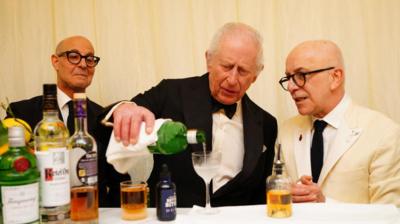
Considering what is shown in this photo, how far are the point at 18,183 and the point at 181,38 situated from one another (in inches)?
57.6

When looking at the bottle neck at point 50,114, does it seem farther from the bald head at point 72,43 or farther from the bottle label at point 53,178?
the bald head at point 72,43

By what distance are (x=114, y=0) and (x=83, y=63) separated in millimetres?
416

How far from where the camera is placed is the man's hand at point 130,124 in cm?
93

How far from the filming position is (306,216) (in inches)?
37.1

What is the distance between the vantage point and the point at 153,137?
3.03 feet

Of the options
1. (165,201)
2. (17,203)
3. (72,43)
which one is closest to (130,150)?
(165,201)

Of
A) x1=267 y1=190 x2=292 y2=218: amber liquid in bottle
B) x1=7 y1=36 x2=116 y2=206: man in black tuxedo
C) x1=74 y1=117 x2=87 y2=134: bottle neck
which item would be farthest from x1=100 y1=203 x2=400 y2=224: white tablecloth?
x1=7 y1=36 x2=116 y2=206: man in black tuxedo

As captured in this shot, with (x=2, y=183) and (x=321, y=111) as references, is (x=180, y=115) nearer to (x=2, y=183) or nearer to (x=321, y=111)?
(x=321, y=111)

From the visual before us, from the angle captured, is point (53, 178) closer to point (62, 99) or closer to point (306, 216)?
point (306, 216)

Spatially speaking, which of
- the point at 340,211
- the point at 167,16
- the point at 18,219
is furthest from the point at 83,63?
the point at 340,211

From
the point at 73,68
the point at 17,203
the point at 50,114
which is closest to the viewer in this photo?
the point at 17,203

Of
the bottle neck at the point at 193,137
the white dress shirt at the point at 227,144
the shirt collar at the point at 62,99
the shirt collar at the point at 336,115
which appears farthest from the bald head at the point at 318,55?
the shirt collar at the point at 62,99

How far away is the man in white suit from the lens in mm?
1534

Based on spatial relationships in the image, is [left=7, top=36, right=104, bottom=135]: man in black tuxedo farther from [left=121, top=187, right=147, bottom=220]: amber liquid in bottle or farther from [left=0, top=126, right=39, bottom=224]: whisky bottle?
[left=0, top=126, right=39, bottom=224]: whisky bottle
